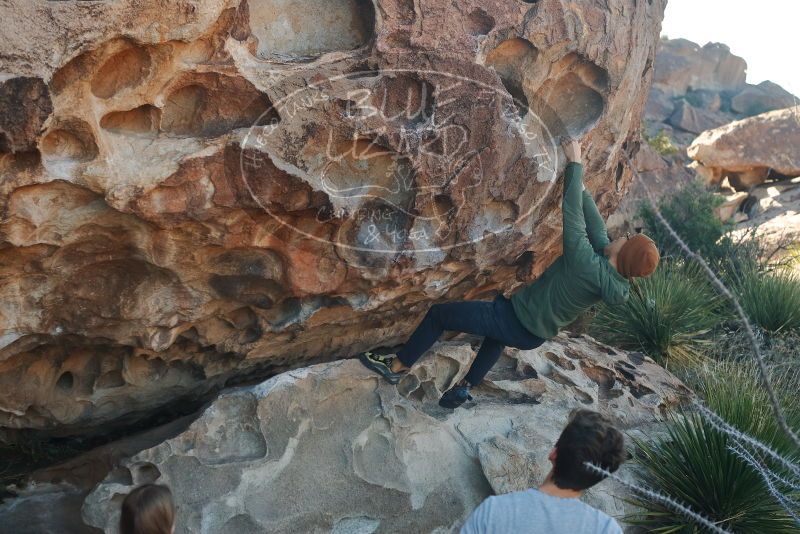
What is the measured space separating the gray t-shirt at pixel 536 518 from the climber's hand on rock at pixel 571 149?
254 centimetres

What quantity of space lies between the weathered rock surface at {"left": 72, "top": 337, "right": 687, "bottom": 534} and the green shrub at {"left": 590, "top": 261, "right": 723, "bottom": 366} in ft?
Result: 9.08

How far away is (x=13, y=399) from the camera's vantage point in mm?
4449

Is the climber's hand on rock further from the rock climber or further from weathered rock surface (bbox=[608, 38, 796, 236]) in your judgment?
weathered rock surface (bbox=[608, 38, 796, 236])

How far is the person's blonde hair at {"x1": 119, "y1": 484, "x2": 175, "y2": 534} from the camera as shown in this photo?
2521 mm

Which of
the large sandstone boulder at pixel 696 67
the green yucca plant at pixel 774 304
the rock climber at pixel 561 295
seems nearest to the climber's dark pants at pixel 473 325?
the rock climber at pixel 561 295

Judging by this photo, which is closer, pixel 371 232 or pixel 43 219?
pixel 43 219

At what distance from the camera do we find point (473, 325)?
14.8 ft

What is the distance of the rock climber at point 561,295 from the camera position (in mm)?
4184

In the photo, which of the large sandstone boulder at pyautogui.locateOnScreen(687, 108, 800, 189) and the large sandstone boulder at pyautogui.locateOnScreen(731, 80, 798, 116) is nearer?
the large sandstone boulder at pyautogui.locateOnScreen(687, 108, 800, 189)

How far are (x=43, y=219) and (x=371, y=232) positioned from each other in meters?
1.71

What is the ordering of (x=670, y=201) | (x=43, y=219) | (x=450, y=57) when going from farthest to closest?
(x=670, y=201) < (x=450, y=57) < (x=43, y=219)

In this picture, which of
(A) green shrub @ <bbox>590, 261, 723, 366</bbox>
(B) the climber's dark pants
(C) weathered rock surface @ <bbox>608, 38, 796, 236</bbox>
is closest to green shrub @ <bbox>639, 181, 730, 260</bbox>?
(A) green shrub @ <bbox>590, 261, 723, 366</bbox>

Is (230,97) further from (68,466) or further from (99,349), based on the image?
(68,466)

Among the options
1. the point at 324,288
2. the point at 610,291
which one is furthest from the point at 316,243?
the point at 610,291
